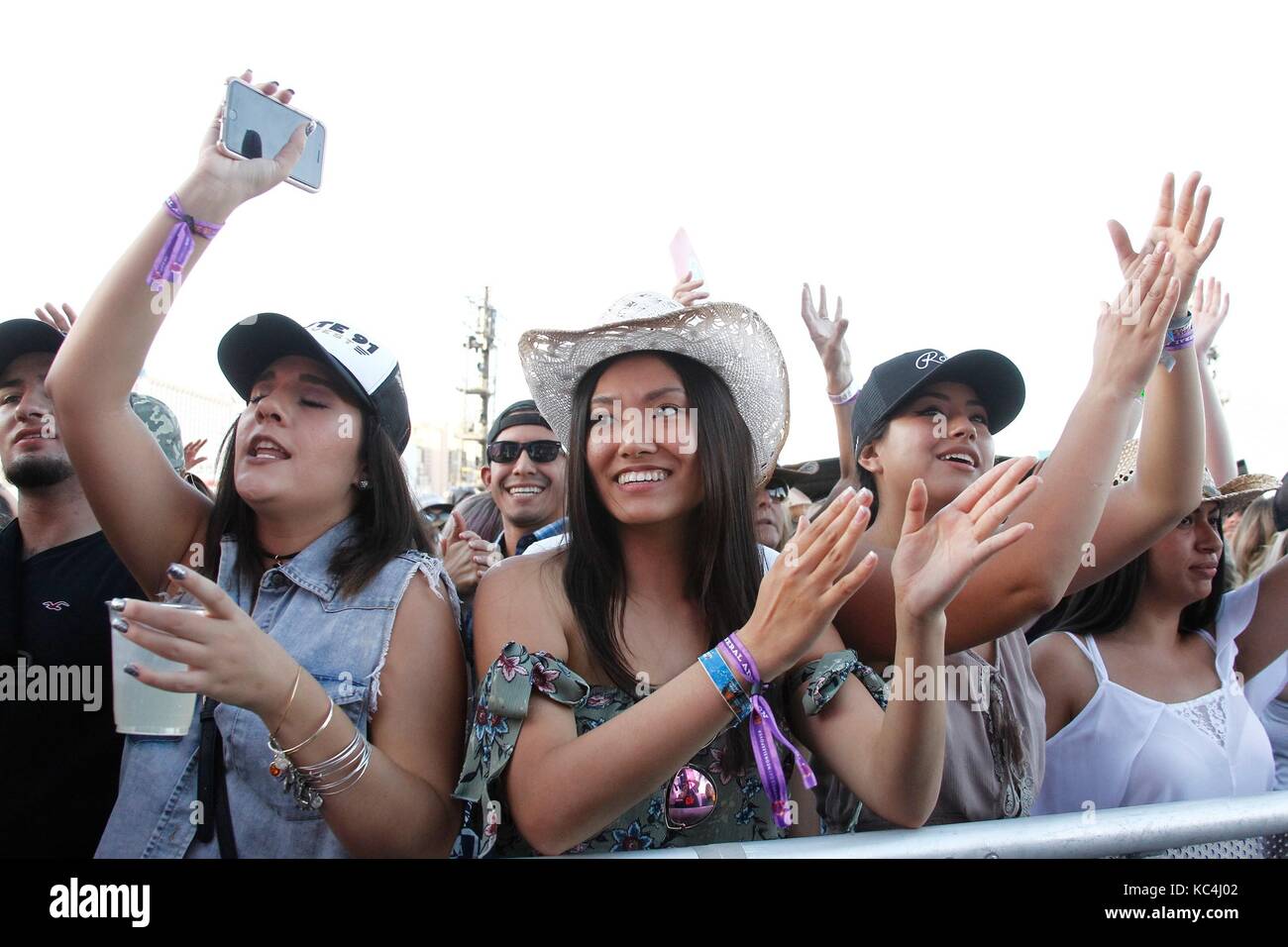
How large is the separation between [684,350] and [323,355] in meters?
0.85

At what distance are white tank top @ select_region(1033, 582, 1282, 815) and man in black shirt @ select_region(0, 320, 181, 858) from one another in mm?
Answer: 2444

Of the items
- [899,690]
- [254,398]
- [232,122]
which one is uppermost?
[232,122]

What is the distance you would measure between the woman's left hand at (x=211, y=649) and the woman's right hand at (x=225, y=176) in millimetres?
885

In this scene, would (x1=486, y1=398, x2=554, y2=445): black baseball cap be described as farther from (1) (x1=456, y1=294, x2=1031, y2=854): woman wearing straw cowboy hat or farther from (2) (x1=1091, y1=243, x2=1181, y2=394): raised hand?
(2) (x1=1091, y1=243, x2=1181, y2=394): raised hand

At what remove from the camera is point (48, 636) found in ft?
6.75

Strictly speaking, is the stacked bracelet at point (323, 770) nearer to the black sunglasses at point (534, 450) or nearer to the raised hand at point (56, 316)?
Result: the raised hand at point (56, 316)

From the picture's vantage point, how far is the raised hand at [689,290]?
9.05ft

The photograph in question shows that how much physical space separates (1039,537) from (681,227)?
1.62 meters

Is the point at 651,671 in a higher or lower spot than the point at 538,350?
lower

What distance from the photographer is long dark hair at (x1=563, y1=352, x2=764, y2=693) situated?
74.0 inches
